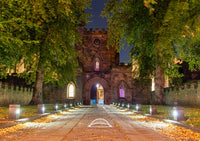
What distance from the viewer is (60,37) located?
A: 14.6 metres

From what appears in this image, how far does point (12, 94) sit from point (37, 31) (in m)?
13.0

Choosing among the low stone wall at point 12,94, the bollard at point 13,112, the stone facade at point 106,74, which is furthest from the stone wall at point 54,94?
the bollard at point 13,112

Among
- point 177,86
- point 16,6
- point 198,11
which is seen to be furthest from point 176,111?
point 177,86

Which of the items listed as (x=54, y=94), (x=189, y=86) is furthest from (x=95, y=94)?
(x=189, y=86)

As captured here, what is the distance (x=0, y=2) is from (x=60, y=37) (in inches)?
191

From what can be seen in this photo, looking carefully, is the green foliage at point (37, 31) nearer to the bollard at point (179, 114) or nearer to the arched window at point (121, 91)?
the bollard at point (179, 114)

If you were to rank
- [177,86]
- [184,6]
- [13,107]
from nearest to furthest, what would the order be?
[184,6] → [13,107] → [177,86]

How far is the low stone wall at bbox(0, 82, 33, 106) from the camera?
2272cm

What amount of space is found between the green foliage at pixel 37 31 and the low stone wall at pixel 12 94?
6.12 m

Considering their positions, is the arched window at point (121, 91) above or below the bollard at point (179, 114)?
above

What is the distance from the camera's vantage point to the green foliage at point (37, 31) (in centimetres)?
1085

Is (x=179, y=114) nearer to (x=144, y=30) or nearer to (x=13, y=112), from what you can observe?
(x=13, y=112)

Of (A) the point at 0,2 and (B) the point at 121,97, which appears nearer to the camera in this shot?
(A) the point at 0,2

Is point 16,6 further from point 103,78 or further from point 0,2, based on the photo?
point 103,78
